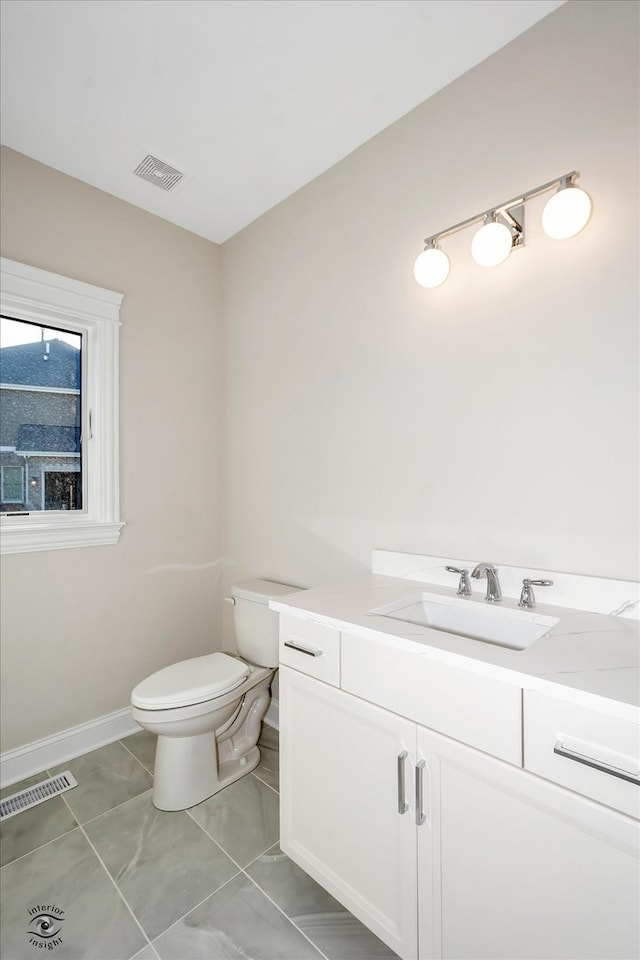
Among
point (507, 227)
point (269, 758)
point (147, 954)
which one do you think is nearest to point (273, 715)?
point (269, 758)

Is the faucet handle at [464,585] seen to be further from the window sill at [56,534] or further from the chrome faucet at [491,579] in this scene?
the window sill at [56,534]

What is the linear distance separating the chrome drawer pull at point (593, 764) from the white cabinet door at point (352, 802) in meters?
→ 0.32

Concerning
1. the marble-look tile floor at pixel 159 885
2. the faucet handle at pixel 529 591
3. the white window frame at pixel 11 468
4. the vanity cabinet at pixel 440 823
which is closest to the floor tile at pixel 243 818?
the marble-look tile floor at pixel 159 885

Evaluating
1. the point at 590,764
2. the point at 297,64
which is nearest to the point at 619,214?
the point at 297,64

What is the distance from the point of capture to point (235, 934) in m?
1.23

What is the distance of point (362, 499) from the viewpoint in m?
1.84

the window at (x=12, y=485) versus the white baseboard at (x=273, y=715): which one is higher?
the window at (x=12, y=485)

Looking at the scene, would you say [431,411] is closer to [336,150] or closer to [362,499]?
[362,499]

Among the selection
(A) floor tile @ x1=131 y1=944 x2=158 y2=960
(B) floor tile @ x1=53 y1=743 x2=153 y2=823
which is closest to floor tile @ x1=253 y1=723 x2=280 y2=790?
(B) floor tile @ x1=53 y1=743 x2=153 y2=823

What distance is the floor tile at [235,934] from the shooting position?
118 cm

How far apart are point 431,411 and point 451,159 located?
852mm

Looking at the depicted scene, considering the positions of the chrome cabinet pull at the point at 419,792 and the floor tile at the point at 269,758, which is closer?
the chrome cabinet pull at the point at 419,792

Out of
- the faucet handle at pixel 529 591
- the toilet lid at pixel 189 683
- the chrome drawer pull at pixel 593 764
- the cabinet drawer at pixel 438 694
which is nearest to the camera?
the chrome drawer pull at pixel 593 764

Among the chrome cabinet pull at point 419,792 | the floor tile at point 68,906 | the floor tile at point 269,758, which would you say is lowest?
the floor tile at point 269,758
